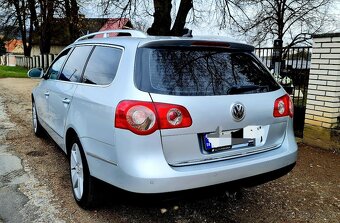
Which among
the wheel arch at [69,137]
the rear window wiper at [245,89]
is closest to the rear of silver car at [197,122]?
the rear window wiper at [245,89]

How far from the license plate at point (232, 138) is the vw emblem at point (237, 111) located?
11cm

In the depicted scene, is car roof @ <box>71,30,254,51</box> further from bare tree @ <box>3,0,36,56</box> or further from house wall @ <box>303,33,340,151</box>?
bare tree @ <box>3,0,36,56</box>

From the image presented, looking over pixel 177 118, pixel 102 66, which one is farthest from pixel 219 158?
pixel 102 66

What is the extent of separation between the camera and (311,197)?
3.75 meters

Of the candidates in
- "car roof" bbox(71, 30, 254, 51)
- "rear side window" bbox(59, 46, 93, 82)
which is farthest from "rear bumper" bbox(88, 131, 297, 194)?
"rear side window" bbox(59, 46, 93, 82)

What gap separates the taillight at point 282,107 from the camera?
3.03 meters

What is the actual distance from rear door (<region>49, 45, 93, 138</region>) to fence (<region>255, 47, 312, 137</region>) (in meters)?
3.98

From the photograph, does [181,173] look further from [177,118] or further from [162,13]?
[162,13]

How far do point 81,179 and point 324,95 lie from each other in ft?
12.9

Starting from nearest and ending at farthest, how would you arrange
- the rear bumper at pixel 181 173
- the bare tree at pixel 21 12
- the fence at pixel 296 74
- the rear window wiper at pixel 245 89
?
the rear bumper at pixel 181 173
the rear window wiper at pixel 245 89
the fence at pixel 296 74
the bare tree at pixel 21 12

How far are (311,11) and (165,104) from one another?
3204 cm

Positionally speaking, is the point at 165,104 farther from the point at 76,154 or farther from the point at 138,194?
the point at 76,154

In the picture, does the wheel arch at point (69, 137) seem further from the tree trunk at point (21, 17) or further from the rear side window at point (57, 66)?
the tree trunk at point (21, 17)

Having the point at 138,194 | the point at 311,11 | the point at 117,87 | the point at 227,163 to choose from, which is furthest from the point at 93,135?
the point at 311,11
